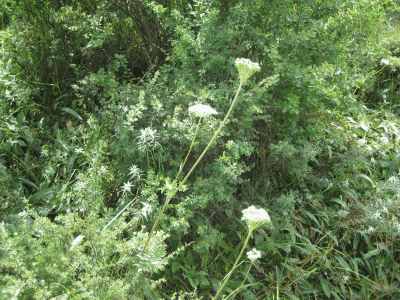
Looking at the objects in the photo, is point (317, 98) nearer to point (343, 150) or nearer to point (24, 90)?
point (343, 150)

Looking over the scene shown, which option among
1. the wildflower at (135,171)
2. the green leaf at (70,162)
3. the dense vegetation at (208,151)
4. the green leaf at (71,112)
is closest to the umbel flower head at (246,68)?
the dense vegetation at (208,151)

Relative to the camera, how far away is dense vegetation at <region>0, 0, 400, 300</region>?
2031 mm

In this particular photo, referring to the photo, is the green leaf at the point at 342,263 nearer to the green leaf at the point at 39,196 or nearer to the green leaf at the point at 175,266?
the green leaf at the point at 175,266

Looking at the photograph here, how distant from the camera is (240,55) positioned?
2.54 meters

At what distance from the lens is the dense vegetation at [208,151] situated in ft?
6.66

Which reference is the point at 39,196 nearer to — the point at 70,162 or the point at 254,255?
the point at 70,162

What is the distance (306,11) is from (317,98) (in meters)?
0.74

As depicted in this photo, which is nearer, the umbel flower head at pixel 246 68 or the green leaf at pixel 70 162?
the umbel flower head at pixel 246 68

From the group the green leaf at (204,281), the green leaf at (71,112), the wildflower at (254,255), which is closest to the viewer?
the wildflower at (254,255)

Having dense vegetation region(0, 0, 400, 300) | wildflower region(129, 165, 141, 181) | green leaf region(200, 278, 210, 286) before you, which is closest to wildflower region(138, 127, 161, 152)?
dense vegetation region(0, 0, 400, 300)

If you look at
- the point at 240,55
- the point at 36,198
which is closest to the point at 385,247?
the point at 240,55

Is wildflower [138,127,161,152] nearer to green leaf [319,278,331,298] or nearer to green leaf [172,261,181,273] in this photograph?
green leaf [172,261,181,273]

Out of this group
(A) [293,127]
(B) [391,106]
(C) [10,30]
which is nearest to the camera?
(A) [293,127]

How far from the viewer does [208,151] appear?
220 centimetres
